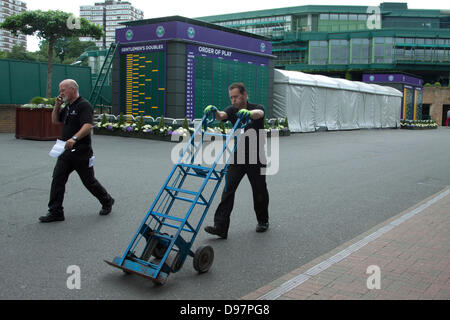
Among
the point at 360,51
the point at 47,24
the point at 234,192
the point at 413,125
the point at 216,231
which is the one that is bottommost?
the point at 216,231

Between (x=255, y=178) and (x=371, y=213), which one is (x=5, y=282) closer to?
(x=255, y=178)

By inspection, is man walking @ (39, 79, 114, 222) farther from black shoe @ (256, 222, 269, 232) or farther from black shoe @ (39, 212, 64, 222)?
black shoe @ (256, 222, 269, 232)

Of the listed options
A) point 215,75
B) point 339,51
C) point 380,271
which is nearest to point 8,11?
point 339,51

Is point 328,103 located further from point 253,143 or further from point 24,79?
point 253,143

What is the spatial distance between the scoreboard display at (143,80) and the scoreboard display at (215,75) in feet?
3.49

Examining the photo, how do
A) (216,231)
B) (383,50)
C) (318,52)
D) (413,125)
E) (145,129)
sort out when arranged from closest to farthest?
(216,231) < (145,129) < (413,125) < (383,50) < (318,52)

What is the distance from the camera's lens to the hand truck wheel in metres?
4.40

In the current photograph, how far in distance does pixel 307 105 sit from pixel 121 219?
2222 centimetres

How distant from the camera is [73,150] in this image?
636cm

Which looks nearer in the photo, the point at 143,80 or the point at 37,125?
the point at 37,125

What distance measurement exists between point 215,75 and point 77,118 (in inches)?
570

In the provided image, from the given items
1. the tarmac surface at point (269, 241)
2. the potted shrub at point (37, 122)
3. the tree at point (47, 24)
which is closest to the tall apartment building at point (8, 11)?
the tree at point (47, 24)

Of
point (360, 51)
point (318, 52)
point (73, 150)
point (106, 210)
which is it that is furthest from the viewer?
point (318, 52)
